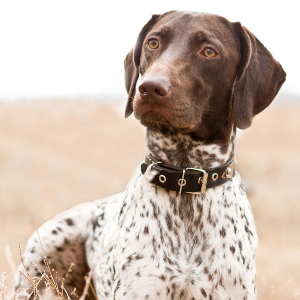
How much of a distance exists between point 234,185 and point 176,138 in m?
0.48

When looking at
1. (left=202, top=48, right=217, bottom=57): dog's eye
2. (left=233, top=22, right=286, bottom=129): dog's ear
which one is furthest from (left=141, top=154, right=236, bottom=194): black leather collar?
(left=202, top=48, right=217, bottom=57): dog's eye

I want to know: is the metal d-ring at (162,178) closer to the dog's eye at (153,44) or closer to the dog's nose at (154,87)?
the dog's nose at (154,87)

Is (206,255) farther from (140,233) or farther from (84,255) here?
(84,255)

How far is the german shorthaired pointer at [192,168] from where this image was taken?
2.61m

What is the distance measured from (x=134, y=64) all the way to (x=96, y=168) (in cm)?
1083

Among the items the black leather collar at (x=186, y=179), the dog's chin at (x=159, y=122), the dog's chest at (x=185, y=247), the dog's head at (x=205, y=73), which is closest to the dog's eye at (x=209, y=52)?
the dog's head at (x=205, y=73)

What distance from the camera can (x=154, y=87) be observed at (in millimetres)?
2408

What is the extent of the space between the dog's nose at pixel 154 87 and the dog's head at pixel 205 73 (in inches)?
0.5

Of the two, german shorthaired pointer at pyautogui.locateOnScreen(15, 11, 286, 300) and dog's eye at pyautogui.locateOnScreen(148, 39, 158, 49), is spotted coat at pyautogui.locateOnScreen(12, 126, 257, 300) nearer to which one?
german shorthaired pointer at pyautogui.locateOnScreen(15, 11, 286, 300)

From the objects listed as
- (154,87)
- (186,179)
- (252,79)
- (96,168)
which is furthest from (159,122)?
(96,168)

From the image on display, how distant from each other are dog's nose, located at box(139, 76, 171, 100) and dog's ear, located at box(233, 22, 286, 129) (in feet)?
1.83

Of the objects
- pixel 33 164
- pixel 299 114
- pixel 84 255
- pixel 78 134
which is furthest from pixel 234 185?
pixel 299 114

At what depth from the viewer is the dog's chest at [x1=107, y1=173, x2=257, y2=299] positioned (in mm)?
2615

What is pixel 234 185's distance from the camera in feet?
9.61
